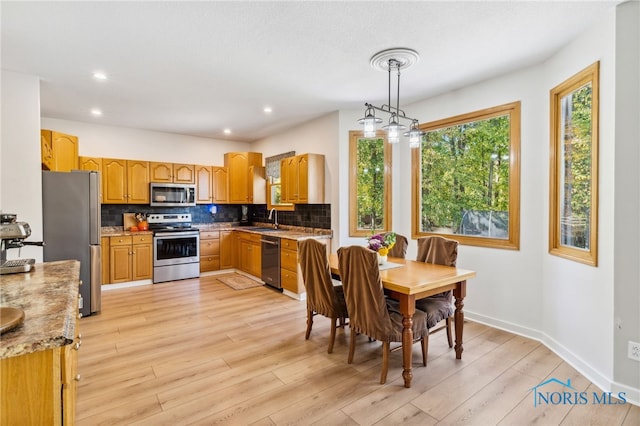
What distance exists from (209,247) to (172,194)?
3.95 ft

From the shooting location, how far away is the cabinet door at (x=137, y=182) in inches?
215

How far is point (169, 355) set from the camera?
2.84 metres

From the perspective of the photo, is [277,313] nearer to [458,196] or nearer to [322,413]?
[322,413]

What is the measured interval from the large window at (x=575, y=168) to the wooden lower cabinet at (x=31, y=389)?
3391 millimetres

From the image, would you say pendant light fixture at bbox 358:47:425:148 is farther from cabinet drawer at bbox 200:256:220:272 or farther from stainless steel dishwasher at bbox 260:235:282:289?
cabinet drawer at bbox 200:256:220:272

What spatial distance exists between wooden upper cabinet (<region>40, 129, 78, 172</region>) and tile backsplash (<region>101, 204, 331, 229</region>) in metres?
1.13

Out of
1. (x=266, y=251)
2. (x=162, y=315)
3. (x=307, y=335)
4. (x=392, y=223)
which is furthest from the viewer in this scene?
(x=266, y=251)

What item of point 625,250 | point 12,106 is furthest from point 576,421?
point 12,106

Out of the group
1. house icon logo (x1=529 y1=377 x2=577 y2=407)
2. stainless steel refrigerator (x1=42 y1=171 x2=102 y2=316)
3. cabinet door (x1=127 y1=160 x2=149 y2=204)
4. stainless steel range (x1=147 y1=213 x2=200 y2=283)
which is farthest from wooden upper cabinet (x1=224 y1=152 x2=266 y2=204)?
house icon logo (x1=529 y1=377 x2=577 y2=407)

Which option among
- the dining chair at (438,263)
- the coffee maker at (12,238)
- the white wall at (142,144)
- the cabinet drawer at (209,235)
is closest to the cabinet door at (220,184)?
the white wall at (142,144)

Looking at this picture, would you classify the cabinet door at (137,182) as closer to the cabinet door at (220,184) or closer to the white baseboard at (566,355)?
the cabinet door at (220,184)

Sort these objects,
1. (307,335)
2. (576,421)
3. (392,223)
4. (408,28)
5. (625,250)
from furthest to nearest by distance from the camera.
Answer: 1. (392,223)
2. (307,335)
3. (408,28)
4. (625,250)
5. (576,421)

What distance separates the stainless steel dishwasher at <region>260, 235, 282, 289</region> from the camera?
4.86 metres

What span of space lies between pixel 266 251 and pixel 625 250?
4248 mm
